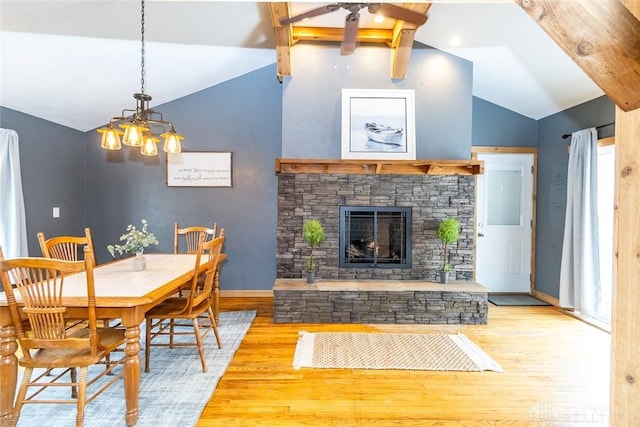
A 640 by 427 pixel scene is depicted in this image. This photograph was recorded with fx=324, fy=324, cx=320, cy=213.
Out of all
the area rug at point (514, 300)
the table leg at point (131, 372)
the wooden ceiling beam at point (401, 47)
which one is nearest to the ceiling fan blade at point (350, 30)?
the wooden ceiling beam at point (401, 47)

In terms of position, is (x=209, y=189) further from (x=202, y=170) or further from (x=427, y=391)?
(x=427, y=391)

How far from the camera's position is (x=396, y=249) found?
152 inches

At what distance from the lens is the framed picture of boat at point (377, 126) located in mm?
3768

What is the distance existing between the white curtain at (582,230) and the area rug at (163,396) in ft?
12.1

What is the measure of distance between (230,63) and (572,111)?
4.16 m

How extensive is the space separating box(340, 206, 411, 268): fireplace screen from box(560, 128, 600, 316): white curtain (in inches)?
70.7

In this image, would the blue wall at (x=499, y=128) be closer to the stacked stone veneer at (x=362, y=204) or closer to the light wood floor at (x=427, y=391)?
the stacked stone veneer at (x=362, y=204)

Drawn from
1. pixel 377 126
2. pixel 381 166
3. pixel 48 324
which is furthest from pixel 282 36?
pixel 48 324

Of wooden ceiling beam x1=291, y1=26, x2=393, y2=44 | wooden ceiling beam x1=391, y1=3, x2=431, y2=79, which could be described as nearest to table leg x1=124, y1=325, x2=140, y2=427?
wooden ceiling beam x1=291, y1=26, x2=393, y2=44

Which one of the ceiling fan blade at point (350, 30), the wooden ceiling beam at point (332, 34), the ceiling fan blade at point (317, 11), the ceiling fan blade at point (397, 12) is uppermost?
the wooden ceiling beam at point (332, 34)

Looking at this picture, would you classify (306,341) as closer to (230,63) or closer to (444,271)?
(444,271)

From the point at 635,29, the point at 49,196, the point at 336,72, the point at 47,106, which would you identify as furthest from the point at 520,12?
the point at 49,196

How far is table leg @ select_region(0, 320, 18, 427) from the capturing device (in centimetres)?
170

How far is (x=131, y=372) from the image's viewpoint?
1.78 meters
